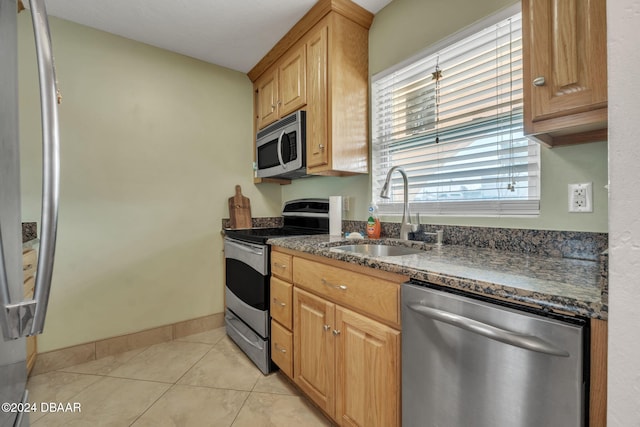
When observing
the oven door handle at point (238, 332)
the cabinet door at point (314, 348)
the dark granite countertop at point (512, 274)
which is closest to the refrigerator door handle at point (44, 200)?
the dark granite countertop at point (512, 274)

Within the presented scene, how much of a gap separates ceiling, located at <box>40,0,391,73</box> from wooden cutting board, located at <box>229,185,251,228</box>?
1.23 metres

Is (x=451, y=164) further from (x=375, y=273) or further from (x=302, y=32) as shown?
(x=302, y=32)

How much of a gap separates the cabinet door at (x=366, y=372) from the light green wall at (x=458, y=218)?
0.79 meters

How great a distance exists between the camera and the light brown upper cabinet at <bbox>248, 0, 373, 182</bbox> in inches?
73.1

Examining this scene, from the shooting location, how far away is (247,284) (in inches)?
81.5

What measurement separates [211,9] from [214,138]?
1.02 meters

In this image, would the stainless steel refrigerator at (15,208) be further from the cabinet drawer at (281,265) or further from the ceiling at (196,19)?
the ceiling at (196,19)

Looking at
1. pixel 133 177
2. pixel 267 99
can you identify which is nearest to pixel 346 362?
pixel 133 177

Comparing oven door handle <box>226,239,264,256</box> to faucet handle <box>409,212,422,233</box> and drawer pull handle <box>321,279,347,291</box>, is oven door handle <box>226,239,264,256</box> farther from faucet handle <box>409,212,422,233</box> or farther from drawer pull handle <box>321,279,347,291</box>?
faucet handle <box>409,212,422,233</box>

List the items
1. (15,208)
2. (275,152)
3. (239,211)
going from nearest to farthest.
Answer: (15,208) → (275,152) → (239,211)

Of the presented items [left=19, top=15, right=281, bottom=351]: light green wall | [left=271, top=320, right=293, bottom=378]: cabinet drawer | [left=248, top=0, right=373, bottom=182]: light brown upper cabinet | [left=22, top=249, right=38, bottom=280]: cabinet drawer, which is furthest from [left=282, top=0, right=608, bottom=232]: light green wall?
[left=22, top=249, right=38, bottom=280]: cabinet drawer

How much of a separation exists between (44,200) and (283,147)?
73.0 inches

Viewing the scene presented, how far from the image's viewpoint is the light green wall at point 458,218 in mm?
1091

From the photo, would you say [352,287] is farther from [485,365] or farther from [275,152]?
[275,152]
